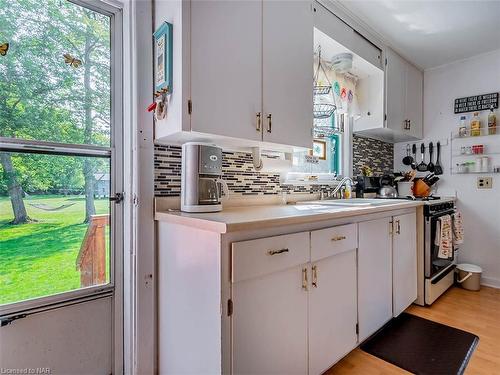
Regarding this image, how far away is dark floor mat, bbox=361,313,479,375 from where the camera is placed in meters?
1.58

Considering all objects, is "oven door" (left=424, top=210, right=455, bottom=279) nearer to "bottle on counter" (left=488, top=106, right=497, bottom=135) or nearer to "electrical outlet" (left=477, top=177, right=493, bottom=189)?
"electrical outlet" (left=477, top=177, right=493, bottom=189)

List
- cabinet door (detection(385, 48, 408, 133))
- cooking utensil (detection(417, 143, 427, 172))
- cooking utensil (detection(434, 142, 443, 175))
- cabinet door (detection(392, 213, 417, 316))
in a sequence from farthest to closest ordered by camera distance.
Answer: cooking utensil (detection(417, 143, 427, 172)), cooking utensil (detection(434, 142, 443, 175)), cabinet door (detection(385, 48, 408, 133)), cabinet door (detection(392, 213, 417, 316))

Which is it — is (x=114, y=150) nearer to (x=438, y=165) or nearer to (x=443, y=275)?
(x=443, y=275)

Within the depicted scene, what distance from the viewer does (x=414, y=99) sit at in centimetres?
307

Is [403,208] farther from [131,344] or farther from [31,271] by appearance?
[31,271]

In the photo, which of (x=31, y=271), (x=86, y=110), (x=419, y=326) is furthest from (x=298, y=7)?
(x=419, y=326)

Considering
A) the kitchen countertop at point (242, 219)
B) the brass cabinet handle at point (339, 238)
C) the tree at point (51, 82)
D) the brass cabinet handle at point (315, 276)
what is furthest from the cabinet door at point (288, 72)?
the tree at point (51, 82)

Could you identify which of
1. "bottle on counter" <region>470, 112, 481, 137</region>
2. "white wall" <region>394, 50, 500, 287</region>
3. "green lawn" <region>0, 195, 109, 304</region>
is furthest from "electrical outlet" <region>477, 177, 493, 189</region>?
"green lawn" <region>0, 195, 109, 304</region>

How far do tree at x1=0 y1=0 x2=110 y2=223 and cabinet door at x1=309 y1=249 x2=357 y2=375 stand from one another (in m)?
1.21

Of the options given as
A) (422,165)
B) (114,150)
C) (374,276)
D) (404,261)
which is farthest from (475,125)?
(114,150)

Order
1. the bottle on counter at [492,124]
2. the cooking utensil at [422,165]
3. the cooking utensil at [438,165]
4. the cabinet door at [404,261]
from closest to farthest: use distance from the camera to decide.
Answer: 1. the cabinet door at [404,261]
2. the bottle on counter at [492,124]
3. the cooking utensil at [438,165]
4. the cooking utensil at [422,165]

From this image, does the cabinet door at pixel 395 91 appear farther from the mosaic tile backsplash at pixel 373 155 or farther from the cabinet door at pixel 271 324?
the cabinet door at pixel 271 324

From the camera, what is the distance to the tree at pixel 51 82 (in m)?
1.18

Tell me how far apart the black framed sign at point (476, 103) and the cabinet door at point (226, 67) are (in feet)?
8.79
